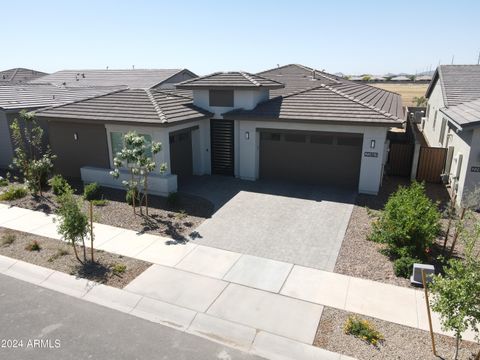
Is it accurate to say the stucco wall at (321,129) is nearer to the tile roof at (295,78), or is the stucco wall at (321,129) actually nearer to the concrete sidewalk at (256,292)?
the tile roof at (295,78)

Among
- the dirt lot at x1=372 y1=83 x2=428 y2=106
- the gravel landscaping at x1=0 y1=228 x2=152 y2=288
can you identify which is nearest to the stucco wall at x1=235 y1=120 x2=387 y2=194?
the gravel landscaping at x1=0 y1=228 x2=152 y2=288

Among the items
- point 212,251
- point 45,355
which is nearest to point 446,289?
point 212,251

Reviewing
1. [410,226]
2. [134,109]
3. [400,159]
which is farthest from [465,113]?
[134,109]

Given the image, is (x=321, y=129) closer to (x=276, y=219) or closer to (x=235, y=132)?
(x=235, y=132)

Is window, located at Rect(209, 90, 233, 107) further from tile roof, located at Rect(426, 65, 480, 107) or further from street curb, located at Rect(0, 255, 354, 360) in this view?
street curb, located at Rect(0, 255, 354, 360)

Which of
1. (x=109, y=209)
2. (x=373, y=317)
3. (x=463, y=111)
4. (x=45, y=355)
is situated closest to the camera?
(x=45, y=355)

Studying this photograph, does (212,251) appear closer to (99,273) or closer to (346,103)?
(99,273)
